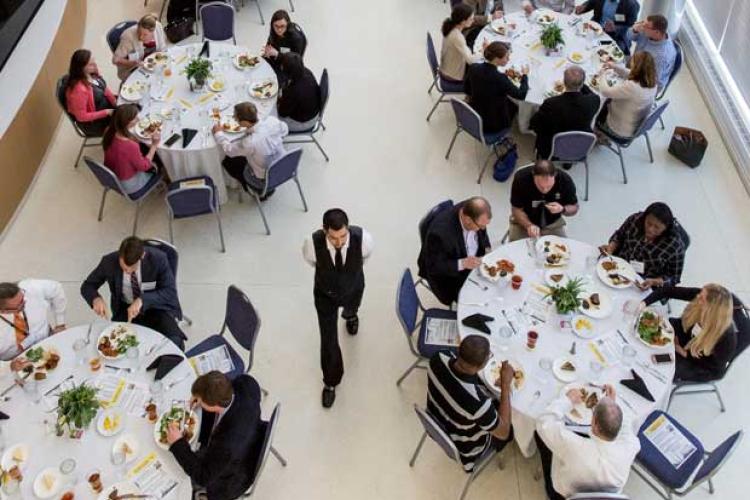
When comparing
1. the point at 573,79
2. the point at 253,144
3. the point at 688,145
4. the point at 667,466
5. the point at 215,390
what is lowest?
the point at 667,466

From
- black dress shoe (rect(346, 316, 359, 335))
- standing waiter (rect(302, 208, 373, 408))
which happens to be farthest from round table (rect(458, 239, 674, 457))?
black dress shoe (rect(346, 316, 359, 335))

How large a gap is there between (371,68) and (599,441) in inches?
250

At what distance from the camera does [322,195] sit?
303 inches

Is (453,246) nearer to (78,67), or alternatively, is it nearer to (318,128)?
(318,128)

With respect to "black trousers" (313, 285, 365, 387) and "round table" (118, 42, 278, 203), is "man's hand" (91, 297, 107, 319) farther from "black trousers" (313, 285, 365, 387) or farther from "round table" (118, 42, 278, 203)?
"round table" (118, 42, 278, 203)

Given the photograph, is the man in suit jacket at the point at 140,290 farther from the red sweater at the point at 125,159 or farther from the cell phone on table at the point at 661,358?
the cell phone on table at the point at 661,358

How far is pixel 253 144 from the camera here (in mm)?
6703

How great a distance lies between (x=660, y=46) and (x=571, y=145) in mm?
1863

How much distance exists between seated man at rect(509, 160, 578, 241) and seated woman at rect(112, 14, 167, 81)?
4.49 metres

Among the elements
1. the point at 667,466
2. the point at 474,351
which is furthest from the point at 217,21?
the point at 667,466

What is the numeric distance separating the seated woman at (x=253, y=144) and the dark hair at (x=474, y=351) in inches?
131

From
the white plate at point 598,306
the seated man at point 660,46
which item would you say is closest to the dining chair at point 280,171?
the white plate at point 598,306

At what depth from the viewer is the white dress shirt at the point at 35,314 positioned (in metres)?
5.08

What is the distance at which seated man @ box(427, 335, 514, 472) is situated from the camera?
438 centimetres
